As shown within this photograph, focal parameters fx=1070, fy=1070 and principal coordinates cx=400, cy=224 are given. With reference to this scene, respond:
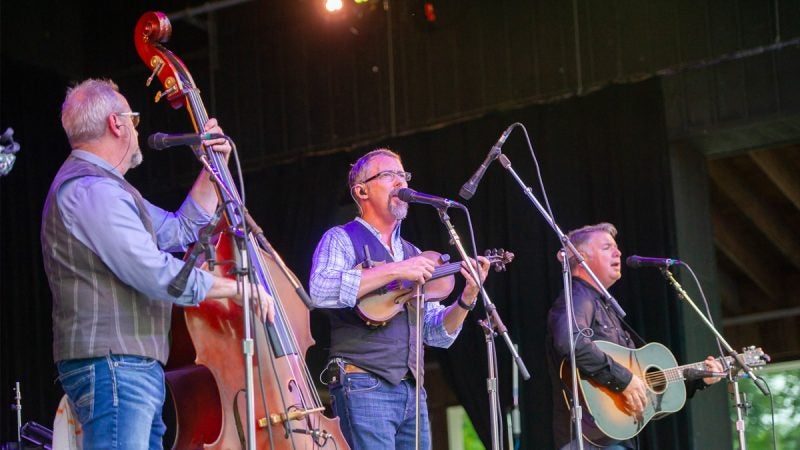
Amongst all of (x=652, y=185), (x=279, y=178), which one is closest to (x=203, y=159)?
(x=652, y=185)

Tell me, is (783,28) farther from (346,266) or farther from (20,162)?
(20,162)

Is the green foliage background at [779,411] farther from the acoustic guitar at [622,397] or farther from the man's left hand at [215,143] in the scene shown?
the man's left hand at [215,143]

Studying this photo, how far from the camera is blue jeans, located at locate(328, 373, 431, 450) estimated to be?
420cm

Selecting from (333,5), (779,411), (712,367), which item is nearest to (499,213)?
(333,5)

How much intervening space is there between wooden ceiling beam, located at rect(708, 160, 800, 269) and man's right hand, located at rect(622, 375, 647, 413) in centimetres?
455

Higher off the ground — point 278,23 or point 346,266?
point 278,23

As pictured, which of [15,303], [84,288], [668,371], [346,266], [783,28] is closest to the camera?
[84,288]

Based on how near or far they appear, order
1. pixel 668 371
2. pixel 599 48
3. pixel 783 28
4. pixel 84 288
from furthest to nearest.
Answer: pixel 599 48 < pixel 783 28 < pixel 668 371 < pixel 84 288

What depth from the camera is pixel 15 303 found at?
862 cm

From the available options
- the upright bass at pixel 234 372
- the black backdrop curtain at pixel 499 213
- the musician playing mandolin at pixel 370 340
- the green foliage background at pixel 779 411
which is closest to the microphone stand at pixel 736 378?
the black backdrop curtain at pixel 499 213

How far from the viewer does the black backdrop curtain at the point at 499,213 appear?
285 inches

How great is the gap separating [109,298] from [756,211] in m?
8.38

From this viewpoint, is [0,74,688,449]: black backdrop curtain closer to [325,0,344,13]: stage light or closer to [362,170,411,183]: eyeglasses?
[325,0,344,13]: stage light

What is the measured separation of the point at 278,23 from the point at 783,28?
4.12 m
